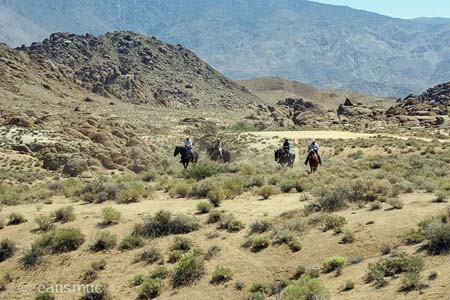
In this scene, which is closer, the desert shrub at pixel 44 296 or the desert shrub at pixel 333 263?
the desert shrub at pixel 333 263

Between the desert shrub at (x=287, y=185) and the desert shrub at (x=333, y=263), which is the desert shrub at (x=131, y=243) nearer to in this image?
the desert shrub at (x=333, y=263)

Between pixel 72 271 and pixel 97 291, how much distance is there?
1735 millimetres

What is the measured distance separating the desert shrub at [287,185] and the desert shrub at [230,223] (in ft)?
17.1

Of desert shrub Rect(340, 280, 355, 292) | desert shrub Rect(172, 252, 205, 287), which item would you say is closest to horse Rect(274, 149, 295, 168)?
desert shrub Rect(172, 252, 205, 287)

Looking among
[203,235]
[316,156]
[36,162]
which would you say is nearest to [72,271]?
[203,235]

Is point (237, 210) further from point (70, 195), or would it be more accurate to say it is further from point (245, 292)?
point (70, 195)

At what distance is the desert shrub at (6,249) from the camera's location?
1596 cm

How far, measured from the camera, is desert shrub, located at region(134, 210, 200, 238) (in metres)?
16.6

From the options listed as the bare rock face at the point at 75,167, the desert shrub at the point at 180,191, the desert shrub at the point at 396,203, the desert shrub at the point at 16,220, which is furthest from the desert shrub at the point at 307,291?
the bare rock face at the point at 75,167

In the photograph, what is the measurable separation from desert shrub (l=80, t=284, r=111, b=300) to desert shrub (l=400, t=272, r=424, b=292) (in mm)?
7237

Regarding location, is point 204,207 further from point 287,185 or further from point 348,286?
point 348,286

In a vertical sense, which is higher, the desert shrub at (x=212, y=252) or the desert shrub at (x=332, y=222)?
the desert shrub at (x=332, y=222)

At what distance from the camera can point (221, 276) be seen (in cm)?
1371

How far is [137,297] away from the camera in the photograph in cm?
1330
